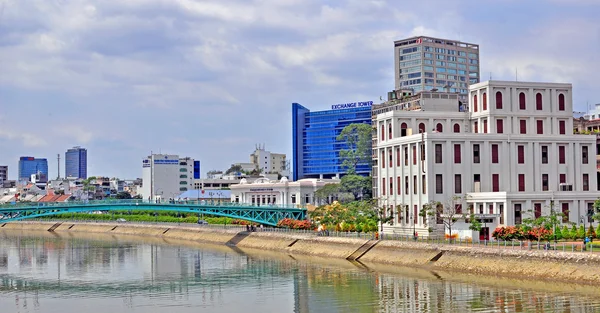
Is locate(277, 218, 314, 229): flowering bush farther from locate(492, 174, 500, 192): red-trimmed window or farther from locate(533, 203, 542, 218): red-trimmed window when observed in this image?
locate(533, 203, 542, 218): red-trimmed window

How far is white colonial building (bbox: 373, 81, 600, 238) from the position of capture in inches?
4341

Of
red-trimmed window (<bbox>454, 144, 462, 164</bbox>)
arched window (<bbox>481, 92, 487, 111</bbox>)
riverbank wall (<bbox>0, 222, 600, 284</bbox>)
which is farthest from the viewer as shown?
arched window (<bbox>481, 92, 487, 111</bbox>)

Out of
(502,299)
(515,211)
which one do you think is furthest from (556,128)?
(502,299)

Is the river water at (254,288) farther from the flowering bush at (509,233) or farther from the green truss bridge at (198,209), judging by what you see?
the green truss bridge at (198,209)

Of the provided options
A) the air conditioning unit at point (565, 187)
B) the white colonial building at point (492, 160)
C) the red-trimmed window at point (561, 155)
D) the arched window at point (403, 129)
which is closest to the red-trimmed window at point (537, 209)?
the white colonial building at point (492, 160)

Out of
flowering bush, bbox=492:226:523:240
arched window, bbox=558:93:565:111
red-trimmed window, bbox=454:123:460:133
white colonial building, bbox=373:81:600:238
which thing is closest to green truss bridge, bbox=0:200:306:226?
white colonial building, bbox=373:81:600:238

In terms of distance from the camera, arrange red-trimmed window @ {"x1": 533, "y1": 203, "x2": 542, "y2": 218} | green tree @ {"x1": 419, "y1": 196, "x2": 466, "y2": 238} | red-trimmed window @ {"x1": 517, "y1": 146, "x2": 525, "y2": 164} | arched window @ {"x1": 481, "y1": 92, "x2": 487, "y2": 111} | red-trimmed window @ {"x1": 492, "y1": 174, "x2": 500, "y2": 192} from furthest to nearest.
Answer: arched window @ {"x1": 481, "y1": 92, "x2": 487, "y2": 111}, red-trimmed window @ {"x1": 517, "y1": 146, "x2": 525, "y2": 164}, red-trimmed window @ {"x1": 492, "y1": 174, "x2": 500, "y2": 192}, red-trimmed window @ {"x1": 533, "y1": 203, "x2": 542, "y2": 218}, green tree @ {"x1": 419, "y1": 196, "x2": 466, "y2": 238}

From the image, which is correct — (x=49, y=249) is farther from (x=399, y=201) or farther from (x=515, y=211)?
(x=515, y=211)

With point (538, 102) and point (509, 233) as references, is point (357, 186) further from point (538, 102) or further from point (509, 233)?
point (509, 233)

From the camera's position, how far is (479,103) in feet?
404

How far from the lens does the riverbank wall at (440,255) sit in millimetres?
76562

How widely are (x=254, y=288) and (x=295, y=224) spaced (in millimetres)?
56210

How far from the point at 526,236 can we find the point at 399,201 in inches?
1149

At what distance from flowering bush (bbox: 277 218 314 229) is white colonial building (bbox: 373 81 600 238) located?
17.4 m
